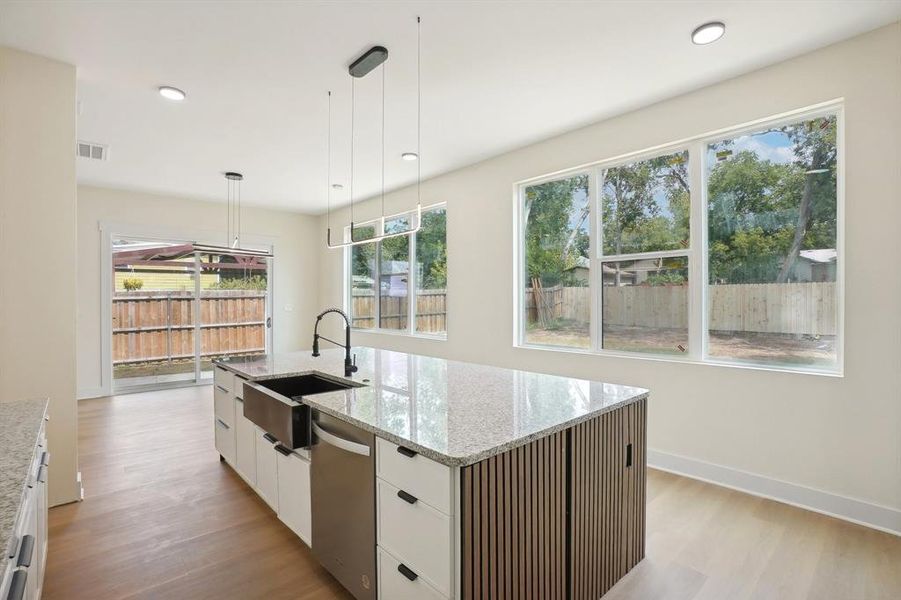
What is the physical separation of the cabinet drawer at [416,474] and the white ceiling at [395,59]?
2.15m

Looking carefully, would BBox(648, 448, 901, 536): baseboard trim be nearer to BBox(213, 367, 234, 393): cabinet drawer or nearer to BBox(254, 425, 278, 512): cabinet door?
BBox(254, 425, 278, 512): cabinet door

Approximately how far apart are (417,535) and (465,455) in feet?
1.25

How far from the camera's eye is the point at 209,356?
6.64 m

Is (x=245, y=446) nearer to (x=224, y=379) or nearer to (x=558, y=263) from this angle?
(x=224, y=379)

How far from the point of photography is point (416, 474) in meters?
1.39

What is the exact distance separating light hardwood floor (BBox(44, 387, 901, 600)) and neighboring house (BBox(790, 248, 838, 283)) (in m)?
1.42

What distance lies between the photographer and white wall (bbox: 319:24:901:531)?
2.37 meters

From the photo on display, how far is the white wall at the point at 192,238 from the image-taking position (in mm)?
5547

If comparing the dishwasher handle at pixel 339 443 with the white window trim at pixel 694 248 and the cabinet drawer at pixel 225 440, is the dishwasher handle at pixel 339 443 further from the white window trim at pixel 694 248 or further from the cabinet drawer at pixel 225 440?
the white window trim at pixel 694 248

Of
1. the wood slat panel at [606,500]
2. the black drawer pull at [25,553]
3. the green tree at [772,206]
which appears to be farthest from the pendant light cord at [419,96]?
the green tree at [772,206]

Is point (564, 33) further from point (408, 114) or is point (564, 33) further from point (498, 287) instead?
point (498, 287)

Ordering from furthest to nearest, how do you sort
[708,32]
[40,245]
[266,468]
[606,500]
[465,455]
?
[40,245]
[266,468]
[708,32]
[606,500]
[465,455]

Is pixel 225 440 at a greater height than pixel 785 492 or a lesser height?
greater

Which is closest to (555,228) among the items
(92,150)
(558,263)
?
(558,263)
